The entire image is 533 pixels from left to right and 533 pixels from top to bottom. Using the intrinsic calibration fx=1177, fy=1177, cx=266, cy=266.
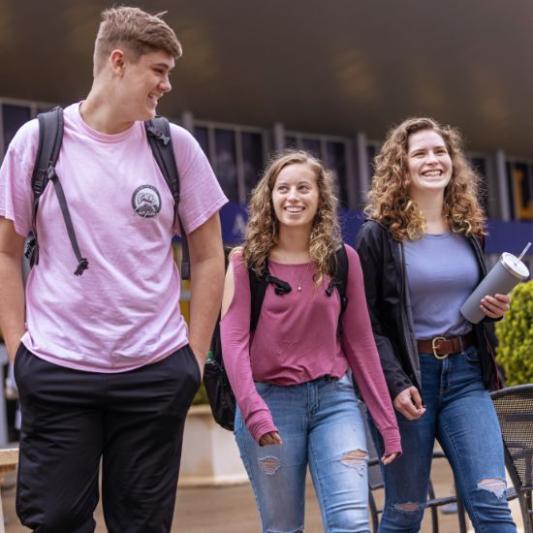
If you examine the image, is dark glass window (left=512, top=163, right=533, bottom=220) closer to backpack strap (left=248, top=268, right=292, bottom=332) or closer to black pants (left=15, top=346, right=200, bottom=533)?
backpack strap (left=248, top=268, right=292, bottom=332)

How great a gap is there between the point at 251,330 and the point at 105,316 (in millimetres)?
1169

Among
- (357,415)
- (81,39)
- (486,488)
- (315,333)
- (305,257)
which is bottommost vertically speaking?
(486,488)

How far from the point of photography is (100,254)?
3.23 metres

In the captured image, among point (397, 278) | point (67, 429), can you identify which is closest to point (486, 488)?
point (397, 278)

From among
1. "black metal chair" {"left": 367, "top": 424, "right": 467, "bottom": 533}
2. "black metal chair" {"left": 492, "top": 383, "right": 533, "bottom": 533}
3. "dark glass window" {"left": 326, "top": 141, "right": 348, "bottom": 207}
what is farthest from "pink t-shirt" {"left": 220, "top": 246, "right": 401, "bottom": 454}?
"dark glass window" {"left": 326, "top": 141, "right": 348, "bottom": 207}

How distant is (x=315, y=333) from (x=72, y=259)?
4.12ft

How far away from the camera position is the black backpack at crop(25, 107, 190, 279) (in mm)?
3244

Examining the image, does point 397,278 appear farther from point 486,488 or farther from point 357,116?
point 357,116

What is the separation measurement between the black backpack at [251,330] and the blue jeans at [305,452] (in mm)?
219

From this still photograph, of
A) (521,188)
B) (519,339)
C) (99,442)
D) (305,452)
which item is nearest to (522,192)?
(521,188)

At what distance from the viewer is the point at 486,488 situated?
14.1ft

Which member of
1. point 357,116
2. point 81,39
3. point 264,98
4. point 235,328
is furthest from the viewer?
point 357,116

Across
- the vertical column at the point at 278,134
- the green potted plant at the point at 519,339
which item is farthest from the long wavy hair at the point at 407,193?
the vertical column at the point at 278,134

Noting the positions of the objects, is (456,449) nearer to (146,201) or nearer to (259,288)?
(259,288)
